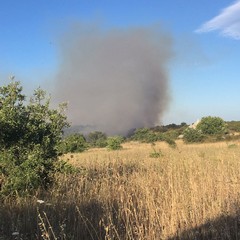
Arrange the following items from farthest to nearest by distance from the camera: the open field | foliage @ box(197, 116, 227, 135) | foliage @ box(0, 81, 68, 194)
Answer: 1. foliage @ box(197, 116, 227, 135)
2. foliage @ box(0, 81, 68, 194)
3. the open field

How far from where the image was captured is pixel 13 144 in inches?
266

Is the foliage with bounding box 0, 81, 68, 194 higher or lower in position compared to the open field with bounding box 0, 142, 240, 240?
higher

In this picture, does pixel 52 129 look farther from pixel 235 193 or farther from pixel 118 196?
pixel 235 193

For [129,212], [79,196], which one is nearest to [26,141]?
[79,196]

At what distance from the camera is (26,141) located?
6926 millimetres

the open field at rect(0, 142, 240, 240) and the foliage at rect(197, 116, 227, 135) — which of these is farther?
the foliage at rect(197, 116, 227, 135)

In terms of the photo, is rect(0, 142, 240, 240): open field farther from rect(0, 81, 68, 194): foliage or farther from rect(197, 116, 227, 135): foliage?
rect(197, 116, 227, 135): foliage

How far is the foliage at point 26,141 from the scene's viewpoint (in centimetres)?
642

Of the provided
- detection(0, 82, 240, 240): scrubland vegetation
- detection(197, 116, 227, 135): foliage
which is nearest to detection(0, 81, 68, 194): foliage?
detection(0, 82, 240, 240): scrubland vegetation

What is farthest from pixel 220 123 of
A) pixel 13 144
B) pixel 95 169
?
pixel 13 144

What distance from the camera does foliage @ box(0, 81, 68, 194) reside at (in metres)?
6.42

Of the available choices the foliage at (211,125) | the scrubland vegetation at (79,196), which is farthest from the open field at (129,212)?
the foliage at (211,125)

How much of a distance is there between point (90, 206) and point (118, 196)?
560mm

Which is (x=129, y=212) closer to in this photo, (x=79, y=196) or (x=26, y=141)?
(x=79, y=196)
